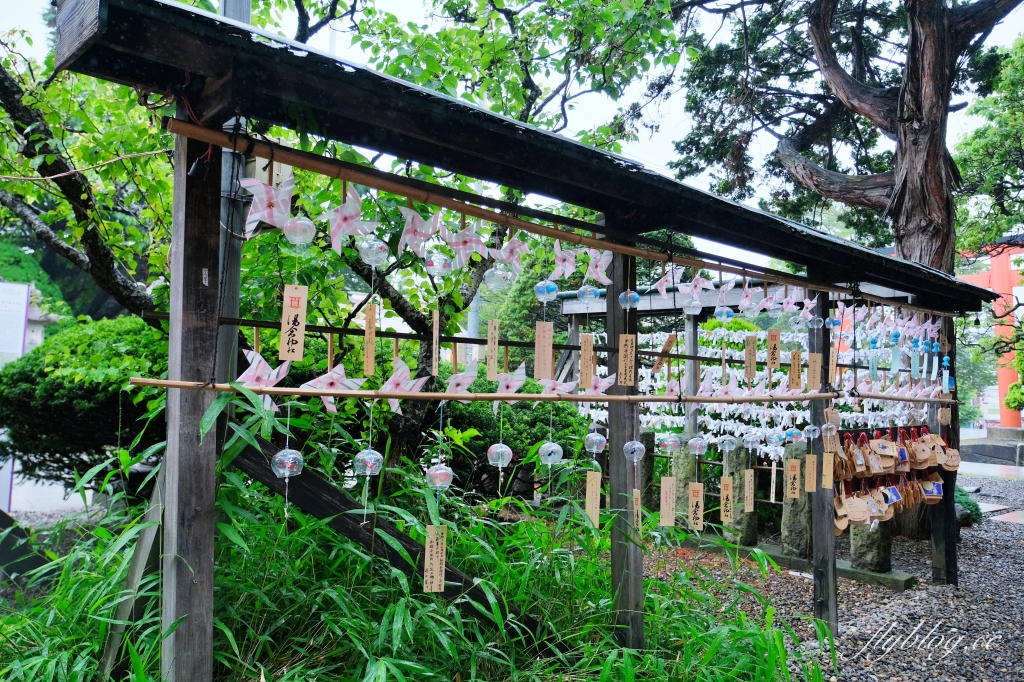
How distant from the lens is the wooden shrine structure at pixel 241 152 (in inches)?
58.9

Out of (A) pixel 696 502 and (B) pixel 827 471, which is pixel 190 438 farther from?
(B) pixel 827 471

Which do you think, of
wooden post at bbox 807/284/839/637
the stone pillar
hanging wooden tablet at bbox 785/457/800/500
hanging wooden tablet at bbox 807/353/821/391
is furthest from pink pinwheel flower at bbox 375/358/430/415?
the stone pillar

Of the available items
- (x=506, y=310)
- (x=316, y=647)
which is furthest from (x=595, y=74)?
(x=506, y=310)

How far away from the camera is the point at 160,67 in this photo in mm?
1679

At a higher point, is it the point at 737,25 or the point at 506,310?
the point at 737,25

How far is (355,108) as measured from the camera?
5.92 feet

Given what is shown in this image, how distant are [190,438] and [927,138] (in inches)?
281

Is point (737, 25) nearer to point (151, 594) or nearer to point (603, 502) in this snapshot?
point (603, 502)

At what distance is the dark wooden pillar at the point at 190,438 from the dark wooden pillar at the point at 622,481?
1.43 m

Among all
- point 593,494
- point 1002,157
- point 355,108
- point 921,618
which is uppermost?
point 1002,157

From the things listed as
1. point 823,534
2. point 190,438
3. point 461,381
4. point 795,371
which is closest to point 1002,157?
point 823,534

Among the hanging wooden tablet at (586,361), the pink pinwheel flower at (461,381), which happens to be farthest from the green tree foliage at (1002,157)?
the pink pinwheel flower at (461,381)

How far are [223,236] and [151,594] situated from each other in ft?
3.55

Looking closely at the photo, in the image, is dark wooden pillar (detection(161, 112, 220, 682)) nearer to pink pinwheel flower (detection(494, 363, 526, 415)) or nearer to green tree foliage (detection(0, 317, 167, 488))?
pink pinwheel flower (detection(494, 363, 526, 415))
